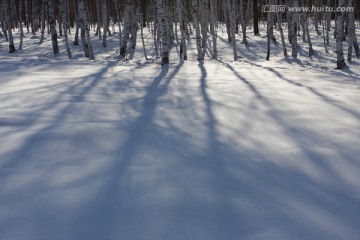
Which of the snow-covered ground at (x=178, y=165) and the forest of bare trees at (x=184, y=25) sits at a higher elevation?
the forest of bare trees at (x=184, y=25)

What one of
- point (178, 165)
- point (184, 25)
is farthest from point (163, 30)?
point (184, 25)

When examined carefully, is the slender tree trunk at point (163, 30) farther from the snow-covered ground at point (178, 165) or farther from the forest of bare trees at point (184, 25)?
the snow-covered ground at point (178, 165)

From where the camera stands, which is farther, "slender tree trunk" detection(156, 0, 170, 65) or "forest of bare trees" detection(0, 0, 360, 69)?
"forest of bare trees" detection(0, 0, 360, 69)

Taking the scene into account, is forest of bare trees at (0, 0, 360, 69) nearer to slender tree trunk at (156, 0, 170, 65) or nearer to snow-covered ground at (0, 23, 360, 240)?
slender tree trunk at (156, 0, 170, 65)

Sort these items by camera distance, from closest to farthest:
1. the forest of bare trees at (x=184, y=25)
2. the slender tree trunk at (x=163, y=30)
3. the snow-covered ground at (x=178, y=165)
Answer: the snow-covered ground at (x=178, y=165)
the slender tree trunk at (x=163, y=30)
the forest of bare trees at (x=184, y=25)

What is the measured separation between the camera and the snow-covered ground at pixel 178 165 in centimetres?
224

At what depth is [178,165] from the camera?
3.10 meters

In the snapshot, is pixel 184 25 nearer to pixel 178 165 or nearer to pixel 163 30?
pixel 163 30

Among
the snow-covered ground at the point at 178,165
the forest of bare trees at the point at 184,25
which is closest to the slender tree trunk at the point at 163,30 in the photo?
the forest of bare trees at the point at 184,25

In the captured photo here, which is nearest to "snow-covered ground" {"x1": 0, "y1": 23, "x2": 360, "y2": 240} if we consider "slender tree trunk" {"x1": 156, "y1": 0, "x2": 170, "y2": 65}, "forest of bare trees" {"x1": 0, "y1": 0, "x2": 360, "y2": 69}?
"slender tree trunk" {"x1": 156, "y1": 0, "x2": 170, "y2": 65}

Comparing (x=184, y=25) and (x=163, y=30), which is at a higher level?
(x=184, y=25)

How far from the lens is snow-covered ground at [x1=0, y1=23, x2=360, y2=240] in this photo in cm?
224

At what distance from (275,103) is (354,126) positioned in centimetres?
134

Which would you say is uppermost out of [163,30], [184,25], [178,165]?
[184,25]
